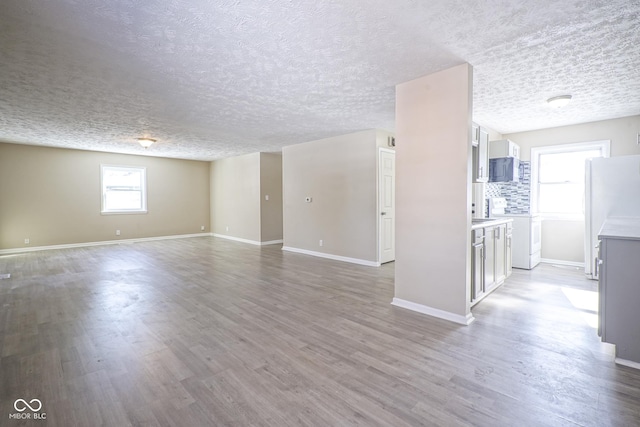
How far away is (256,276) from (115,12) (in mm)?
3672

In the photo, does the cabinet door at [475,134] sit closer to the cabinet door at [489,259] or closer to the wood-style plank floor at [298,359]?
the cabinet door at [489,259]

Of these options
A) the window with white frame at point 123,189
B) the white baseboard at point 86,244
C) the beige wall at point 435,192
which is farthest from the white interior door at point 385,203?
the window with white frame at point 123,189

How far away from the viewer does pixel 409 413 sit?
1.68 metres

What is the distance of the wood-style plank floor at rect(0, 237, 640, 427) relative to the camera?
Result: 1709 millimetres

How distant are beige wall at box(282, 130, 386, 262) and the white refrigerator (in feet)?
10.5

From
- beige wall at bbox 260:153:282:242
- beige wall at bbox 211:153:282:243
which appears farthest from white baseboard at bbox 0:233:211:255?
beige wall at bbox 260:153:282:242

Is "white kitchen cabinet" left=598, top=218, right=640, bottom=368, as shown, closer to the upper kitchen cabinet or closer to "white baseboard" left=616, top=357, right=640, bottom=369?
"white baseboard" left=616, top=357, right=640, bottom=369

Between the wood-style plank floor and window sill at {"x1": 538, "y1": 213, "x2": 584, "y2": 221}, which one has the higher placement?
window sill at {"x1": 538, "y1": 213, "x2": 584, "y2": 221}

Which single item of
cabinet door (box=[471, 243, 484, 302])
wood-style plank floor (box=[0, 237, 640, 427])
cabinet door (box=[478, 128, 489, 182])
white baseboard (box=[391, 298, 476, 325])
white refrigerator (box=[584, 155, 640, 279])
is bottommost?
wood-style plank floor (box=[0, 237, 640, 427])

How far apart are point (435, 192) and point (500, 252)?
5.84 ft

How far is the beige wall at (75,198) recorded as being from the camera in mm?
6891

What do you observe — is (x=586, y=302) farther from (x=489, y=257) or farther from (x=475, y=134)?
(x=475, y=134)

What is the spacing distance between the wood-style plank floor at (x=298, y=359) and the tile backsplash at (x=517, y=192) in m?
2.03

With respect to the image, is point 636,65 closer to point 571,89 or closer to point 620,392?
point 571,89
